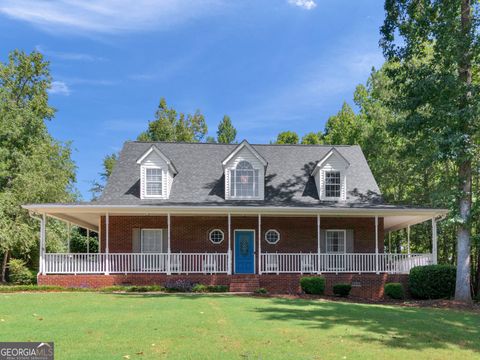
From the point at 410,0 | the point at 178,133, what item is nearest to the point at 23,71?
the point at 178,133

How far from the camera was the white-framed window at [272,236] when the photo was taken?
2323 cm

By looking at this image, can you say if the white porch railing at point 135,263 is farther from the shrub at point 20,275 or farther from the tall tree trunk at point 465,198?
the tall tree trunk at point 465,198

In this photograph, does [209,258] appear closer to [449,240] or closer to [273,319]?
[273,319]

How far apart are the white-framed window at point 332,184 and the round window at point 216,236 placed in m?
5.52

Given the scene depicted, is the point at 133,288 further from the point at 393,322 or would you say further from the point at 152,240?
the point at 393,322

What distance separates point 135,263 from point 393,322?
1244 centimetres

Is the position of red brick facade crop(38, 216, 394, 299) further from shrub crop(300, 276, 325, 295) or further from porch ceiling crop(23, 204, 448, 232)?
shrub crop(300, 276, 325, 295)

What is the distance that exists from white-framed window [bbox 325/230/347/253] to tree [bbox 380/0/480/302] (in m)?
6.44

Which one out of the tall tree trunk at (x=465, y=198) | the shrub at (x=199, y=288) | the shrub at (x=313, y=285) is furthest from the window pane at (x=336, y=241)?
the shrub at (x=199, y=288)

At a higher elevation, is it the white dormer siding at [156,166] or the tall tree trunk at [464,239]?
the white dormer siding at [156,166]

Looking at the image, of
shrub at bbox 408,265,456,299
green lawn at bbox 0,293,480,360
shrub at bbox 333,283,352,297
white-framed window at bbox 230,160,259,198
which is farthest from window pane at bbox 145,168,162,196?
shrub at bbox 408,265,456,299

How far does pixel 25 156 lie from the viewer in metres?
29.7

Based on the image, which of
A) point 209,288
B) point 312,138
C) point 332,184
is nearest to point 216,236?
point 209,288

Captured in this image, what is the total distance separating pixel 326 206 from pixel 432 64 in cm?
735
